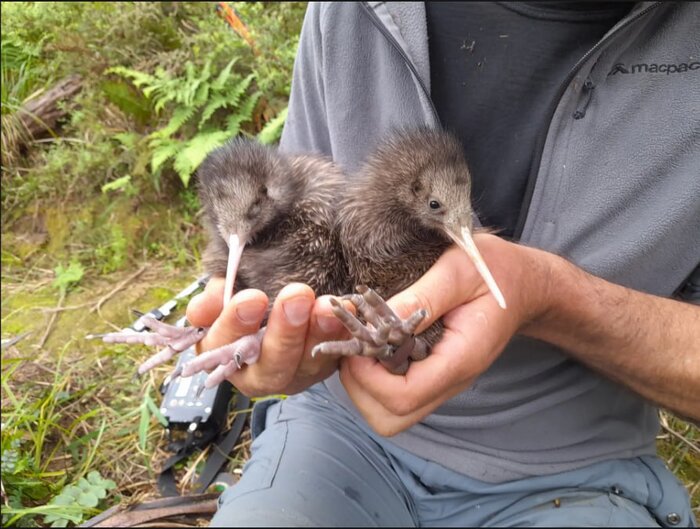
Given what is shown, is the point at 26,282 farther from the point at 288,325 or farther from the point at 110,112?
the point at 288,325

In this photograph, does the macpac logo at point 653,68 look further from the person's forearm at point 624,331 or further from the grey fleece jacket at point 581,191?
the person's forearm at point 624,331

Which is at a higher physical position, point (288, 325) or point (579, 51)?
point (579, 51)

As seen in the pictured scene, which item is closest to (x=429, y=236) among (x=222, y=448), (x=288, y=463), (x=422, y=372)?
(x=422, y=372)

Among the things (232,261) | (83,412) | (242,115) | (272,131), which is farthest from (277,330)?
(242,115)

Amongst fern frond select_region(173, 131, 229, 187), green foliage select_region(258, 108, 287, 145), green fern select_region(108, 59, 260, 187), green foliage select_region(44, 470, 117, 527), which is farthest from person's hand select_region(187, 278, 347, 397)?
green fern select_region(108, 59, 260, 187)

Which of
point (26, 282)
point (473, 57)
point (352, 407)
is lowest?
point (26, 282)

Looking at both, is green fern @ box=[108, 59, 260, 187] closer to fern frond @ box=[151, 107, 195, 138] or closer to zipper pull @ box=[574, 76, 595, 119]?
fern frond @ box=[151, 107, 195, 138]
